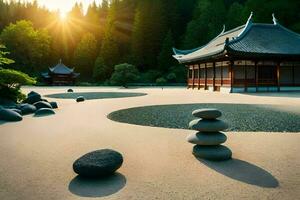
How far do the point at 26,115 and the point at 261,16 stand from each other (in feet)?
142

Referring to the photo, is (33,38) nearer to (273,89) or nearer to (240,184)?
(273,89)

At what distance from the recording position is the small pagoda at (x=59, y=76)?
55844mm

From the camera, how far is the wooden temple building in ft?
83.0

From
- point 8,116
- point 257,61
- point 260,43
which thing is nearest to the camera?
point 8,116

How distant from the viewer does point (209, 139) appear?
5605 millimetres

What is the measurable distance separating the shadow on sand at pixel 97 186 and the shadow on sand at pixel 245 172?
1668mm

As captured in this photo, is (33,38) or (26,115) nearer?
(26,115)

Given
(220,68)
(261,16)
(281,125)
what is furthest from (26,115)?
(261,16)

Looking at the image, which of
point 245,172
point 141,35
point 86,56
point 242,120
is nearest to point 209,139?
point 245,172

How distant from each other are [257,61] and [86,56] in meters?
49.1

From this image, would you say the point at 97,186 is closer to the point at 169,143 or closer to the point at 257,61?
the point at 169,143

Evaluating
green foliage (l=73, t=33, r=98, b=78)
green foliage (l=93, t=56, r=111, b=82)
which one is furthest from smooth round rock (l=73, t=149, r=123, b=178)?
green foliage (l=73, t=33, r=98, b=78)

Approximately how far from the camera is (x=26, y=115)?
11.9m

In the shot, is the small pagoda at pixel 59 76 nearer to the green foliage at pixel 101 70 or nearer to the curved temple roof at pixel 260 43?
the green foliage at pixel 101 70
